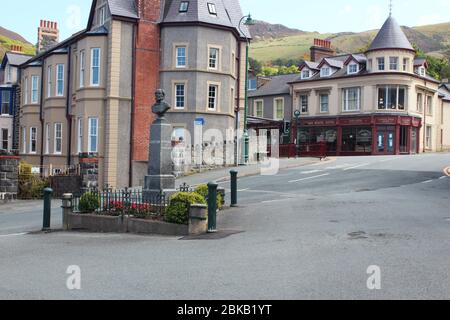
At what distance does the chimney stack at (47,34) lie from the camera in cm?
5081

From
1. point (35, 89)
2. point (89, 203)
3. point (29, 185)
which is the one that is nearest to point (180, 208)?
point (89, 203)

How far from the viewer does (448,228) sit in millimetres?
11867

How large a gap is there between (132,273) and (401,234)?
5.59 metres

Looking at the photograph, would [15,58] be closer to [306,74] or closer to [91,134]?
[91,134]

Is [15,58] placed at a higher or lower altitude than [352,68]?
lower

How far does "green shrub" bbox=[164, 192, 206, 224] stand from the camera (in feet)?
43.4

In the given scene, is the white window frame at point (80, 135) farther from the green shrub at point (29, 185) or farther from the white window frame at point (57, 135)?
the green shrub at point (29, 185)

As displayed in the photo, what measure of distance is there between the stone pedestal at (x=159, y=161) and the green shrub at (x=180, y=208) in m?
2.98

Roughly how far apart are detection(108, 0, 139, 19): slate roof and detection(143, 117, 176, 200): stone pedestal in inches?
754

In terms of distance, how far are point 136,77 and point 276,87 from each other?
95.4ft

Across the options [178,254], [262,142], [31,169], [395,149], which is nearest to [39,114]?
[31,169]

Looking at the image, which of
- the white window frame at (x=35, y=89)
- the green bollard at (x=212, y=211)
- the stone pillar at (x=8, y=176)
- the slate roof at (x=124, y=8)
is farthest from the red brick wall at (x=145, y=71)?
the green bollard at (x=212, y=211)

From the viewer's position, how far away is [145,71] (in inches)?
1375

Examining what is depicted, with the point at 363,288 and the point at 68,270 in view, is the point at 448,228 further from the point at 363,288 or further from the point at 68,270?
the point at 68,270
